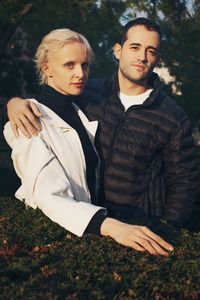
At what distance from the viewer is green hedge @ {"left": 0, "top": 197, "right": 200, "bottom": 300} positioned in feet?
9.19

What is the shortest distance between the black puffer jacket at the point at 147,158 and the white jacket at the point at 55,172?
0.99 m

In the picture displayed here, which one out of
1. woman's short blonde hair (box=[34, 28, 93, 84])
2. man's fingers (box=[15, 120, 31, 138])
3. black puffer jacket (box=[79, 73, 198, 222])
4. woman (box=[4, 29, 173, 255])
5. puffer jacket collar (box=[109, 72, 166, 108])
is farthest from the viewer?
puffer jacket collar (box=[109, 72, 166, 108])

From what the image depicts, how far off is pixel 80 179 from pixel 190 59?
24.2 meters

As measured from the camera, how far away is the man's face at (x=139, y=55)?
546cm

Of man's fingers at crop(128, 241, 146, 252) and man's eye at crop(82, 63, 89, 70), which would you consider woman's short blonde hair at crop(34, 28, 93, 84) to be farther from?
man's fingers at crop(128, 241, 146, 252)

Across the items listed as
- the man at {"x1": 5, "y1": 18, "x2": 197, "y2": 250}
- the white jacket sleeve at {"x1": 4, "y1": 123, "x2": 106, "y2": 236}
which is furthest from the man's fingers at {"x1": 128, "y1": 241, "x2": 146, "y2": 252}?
the man at {"x1": 5, "y1": 18, "x2": 197, "y2": 250}

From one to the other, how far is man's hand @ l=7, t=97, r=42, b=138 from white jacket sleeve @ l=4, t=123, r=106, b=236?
0.23 ft

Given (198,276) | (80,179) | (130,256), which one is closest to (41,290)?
(130,256)

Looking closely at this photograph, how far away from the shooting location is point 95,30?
32.2 meters

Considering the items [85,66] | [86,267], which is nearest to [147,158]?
[85,66]

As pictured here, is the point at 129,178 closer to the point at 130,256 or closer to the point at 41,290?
the point at 130,256

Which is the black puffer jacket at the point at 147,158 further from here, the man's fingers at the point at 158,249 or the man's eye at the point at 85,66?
the man's fingers at the point at 158,249

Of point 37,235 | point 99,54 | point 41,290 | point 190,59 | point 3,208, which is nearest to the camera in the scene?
point 41,290

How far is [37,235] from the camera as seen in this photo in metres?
3.69
